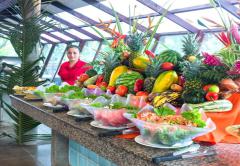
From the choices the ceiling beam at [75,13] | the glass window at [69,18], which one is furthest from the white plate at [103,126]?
the glass window at [69,18]

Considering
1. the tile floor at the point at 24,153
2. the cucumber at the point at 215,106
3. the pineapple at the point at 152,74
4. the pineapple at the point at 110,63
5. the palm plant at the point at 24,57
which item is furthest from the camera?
the palm plant at the point at 24,57

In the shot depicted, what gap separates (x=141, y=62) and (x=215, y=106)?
0.81 metres

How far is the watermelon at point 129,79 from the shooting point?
2.19 metres

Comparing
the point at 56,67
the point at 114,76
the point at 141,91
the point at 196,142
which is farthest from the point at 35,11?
the point at 56,67

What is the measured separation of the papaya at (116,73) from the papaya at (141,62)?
0.11 meters

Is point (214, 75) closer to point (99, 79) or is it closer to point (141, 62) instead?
point (141, 62)

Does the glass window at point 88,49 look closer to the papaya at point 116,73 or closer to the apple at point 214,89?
the papaya at point 116,73

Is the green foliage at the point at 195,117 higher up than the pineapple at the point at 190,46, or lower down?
lower down

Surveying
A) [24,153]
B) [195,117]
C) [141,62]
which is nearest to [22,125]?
[24,153]

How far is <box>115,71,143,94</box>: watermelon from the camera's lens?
219cm

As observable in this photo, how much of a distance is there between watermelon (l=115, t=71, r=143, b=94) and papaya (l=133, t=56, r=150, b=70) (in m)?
0.08

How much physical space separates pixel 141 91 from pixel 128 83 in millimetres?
147

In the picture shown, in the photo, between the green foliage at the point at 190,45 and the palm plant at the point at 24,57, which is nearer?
the green foliage at the point at 190,45

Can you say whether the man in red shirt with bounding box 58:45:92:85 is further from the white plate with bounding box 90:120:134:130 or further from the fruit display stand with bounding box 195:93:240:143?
the fruit display stand with bounding box 195:93:240:143
